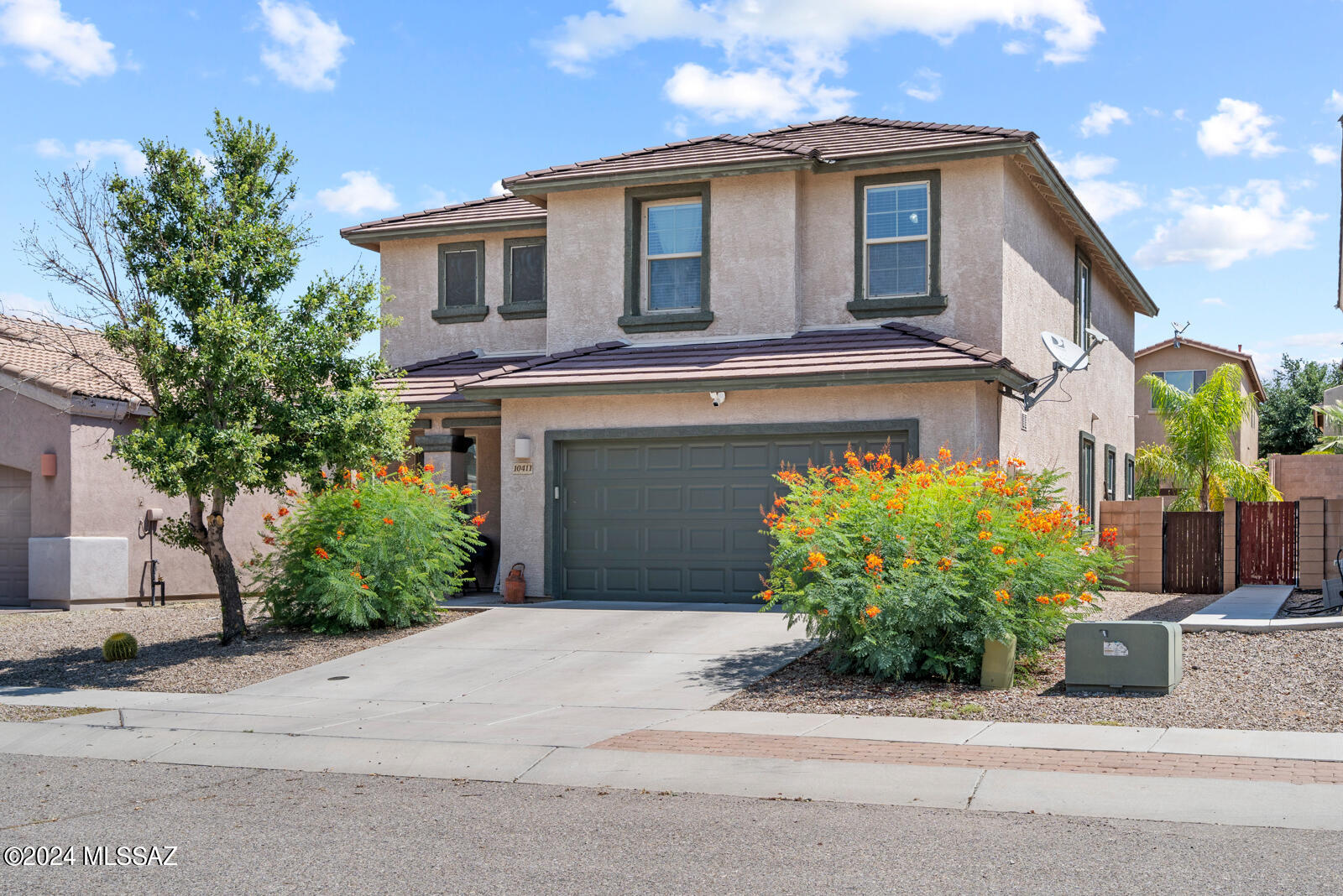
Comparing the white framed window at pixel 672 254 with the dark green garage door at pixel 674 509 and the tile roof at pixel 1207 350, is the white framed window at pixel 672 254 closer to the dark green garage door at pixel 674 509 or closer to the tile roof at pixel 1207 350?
the dark green garage door at pixel 674 509

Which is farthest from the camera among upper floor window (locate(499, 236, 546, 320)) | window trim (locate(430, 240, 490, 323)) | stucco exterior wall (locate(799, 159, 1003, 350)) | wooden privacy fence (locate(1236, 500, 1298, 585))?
window trim (locate(430, 240, 490, 323))

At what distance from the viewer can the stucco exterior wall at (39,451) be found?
1839cm

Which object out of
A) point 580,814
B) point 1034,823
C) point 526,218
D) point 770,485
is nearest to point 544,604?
point 770,485

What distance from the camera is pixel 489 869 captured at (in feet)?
19.1

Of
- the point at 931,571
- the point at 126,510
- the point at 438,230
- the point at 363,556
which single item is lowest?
the point at 363,556

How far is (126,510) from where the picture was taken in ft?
62.4

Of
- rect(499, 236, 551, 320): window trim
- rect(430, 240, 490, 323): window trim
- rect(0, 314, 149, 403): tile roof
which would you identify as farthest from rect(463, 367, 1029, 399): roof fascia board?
rect(0, 314, 149, 403): tile roof

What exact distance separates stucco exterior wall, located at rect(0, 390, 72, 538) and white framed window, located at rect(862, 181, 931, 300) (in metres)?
12.1

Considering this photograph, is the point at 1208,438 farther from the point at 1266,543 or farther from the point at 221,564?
the point at 221,564

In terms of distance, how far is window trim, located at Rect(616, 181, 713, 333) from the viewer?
56.9 ft

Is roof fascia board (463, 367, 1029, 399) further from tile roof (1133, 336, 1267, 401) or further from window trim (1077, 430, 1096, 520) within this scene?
tile roof (1133, 336, 1267, 401)

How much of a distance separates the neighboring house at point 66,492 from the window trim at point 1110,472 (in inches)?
655

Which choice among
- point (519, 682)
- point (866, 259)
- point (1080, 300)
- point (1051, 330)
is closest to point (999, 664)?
point (519, 682)

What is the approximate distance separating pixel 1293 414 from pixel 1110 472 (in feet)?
111
